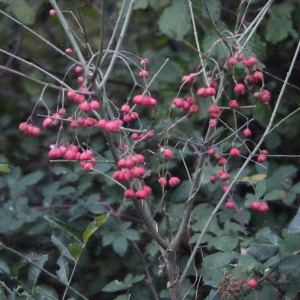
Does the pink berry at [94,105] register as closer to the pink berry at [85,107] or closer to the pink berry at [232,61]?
the pink berry at [85,107]

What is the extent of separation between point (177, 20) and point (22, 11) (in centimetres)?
60

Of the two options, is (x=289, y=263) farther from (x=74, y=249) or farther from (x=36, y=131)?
(x=36, y=131)

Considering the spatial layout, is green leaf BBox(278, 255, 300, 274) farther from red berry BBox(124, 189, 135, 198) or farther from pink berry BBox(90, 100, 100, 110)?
pink berry BBox(90, 100, 100, 110)

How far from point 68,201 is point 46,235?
0.23 meters

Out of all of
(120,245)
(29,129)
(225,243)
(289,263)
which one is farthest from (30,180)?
(289,263)

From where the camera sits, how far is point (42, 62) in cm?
268

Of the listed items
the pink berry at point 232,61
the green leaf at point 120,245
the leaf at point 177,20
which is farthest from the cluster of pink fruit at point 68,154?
the leaf at point 177,20

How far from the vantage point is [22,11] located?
2.15m

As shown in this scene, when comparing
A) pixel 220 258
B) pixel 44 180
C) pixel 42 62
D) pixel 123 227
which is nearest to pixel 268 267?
pixel 220 258

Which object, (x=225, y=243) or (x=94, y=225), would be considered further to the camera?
(x=225, y=243)

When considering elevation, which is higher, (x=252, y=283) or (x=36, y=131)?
(x=36, y=131)

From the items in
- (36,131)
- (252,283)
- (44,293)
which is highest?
(36,131)

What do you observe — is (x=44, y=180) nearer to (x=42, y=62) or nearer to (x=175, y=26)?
(x=42, y=62)

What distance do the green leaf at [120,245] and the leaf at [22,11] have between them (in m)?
0.87
